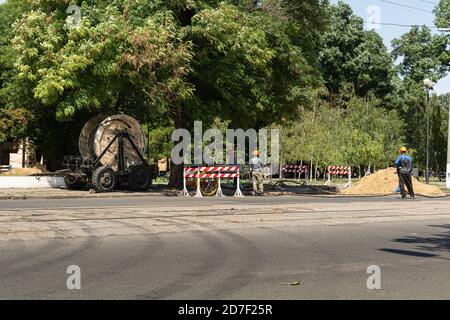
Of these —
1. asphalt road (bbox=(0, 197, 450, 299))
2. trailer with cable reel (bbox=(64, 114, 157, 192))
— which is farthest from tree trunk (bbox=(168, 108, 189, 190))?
asphalt road (bbox=(0, 197, 450, 299))

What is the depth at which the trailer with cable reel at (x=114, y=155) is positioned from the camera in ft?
86.7

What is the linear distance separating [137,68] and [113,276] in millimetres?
16947

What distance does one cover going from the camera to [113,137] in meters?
26.8

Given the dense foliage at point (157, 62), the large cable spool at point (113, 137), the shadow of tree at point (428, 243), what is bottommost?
the shadow of tree at point (428, 243)

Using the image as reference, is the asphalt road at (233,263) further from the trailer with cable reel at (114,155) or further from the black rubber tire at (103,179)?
the trailer with cable reel at (114,155)

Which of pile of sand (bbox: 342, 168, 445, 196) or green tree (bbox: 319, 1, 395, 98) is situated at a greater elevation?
green tree (bbox: 319, 1, 395, 98)

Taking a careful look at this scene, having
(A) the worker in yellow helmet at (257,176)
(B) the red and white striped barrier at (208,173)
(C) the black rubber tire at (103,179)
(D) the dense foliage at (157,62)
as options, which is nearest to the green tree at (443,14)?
(D) the dense foliage at (157,62)

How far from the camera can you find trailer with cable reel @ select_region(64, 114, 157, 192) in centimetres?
2642

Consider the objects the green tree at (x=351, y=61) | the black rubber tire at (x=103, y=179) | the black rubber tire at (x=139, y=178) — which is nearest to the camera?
the black rubber tire at (x=103, y=179)

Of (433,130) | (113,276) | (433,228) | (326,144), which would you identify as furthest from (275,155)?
(113,276)

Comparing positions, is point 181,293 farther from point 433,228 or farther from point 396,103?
point 396,103

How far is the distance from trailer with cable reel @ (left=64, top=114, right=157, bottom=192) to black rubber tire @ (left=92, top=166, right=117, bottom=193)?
212mm

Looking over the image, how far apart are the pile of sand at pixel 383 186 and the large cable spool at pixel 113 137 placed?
973cm

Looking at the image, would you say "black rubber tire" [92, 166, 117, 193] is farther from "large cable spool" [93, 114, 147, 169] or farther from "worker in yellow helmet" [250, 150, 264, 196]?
"worker in yellow helmet" [250, 150, 264, 196]
